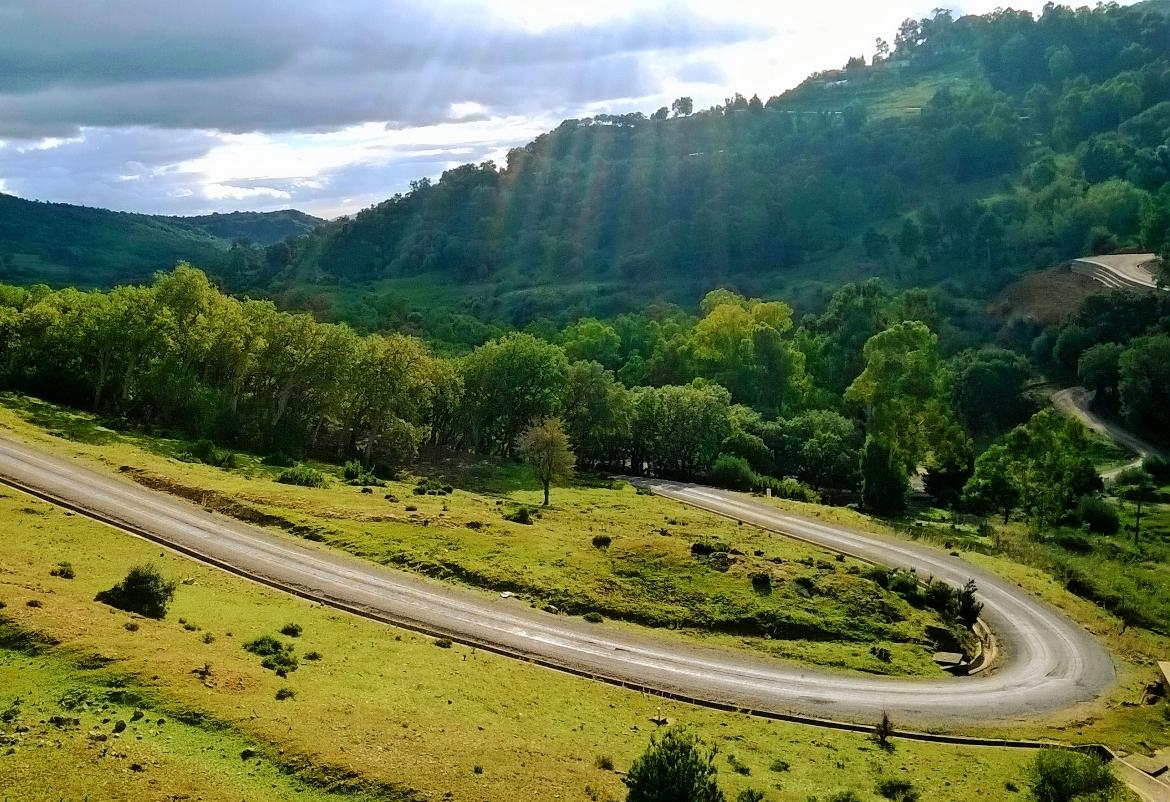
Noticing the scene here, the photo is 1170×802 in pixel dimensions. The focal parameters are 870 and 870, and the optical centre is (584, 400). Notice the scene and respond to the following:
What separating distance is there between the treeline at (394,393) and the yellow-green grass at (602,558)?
11.7m

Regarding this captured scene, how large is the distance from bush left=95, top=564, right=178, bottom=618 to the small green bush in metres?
3.39

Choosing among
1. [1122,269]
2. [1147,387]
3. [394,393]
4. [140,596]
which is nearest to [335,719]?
[140,596]

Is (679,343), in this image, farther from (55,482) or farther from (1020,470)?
(55,482)

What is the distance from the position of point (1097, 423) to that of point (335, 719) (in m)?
119

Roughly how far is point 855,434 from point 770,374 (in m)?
25.6

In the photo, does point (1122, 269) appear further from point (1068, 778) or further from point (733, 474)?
point (1068, 778)

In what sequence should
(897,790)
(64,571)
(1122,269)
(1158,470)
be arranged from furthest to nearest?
(1122,269), (1158,470), (64,571), (897,790)

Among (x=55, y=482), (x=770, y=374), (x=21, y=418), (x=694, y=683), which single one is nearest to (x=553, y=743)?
(x=694, y=683)

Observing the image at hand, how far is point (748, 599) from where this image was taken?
52906mm

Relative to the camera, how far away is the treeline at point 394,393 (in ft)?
273

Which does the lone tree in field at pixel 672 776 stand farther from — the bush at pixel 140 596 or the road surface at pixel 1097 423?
the road surface at pixel 1097 423

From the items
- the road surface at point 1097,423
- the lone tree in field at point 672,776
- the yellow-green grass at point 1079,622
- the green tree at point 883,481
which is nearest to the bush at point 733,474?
the yellow-green grass at point 1079,622

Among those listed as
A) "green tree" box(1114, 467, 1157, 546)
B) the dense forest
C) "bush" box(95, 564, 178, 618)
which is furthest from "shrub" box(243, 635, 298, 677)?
"green tree" box(1114, 467, 1157, 546)

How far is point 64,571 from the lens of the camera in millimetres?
41125
